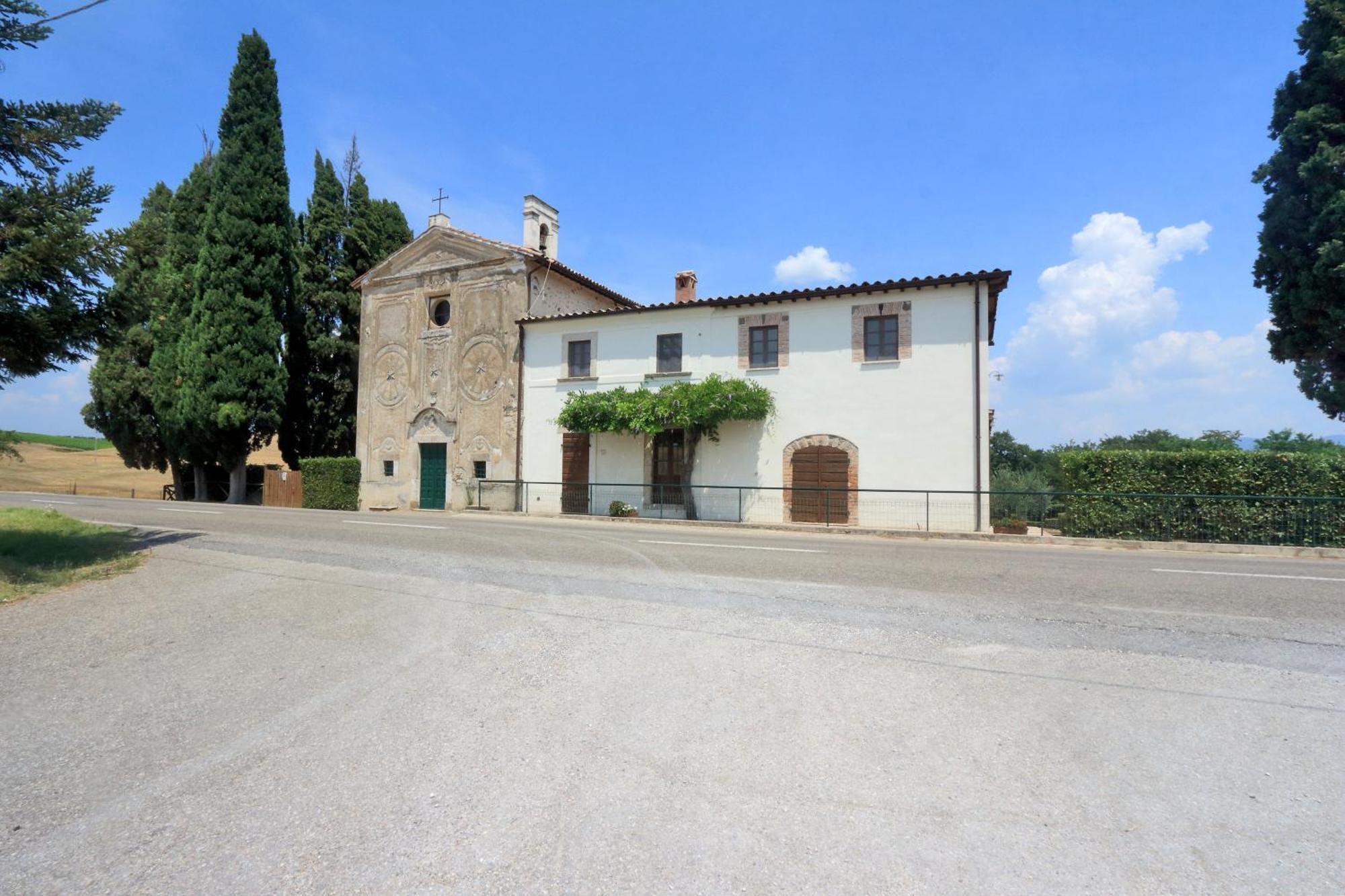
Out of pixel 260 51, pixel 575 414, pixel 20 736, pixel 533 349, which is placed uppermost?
pixel 260 51

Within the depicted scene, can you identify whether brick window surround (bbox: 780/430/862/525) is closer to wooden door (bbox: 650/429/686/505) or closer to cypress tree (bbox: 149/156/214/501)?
wooden door (bbox: 650/429/686/505)

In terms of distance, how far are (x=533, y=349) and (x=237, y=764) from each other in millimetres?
21125

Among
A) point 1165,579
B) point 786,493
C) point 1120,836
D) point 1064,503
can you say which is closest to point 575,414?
point 786,493

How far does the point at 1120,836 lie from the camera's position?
9.05 ft

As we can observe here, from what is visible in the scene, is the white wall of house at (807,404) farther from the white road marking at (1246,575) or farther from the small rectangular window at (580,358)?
the white road marking at (1246,575)

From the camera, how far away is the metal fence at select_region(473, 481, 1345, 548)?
14172 mm

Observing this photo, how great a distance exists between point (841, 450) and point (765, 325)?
4477 mm

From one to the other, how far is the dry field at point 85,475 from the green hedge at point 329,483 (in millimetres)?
10822

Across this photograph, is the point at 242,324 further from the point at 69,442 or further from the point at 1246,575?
the point at 69,442

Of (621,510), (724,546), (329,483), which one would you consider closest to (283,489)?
(329,483)

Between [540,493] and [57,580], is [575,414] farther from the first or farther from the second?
[57,580]

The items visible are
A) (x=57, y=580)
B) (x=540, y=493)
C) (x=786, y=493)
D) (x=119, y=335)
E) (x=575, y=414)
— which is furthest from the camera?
(x=540, y=493)

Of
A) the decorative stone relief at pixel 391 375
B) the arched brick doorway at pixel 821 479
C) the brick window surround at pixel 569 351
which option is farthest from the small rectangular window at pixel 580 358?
the arched brick doorway at pixel 821 479

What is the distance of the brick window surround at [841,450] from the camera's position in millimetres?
18578
